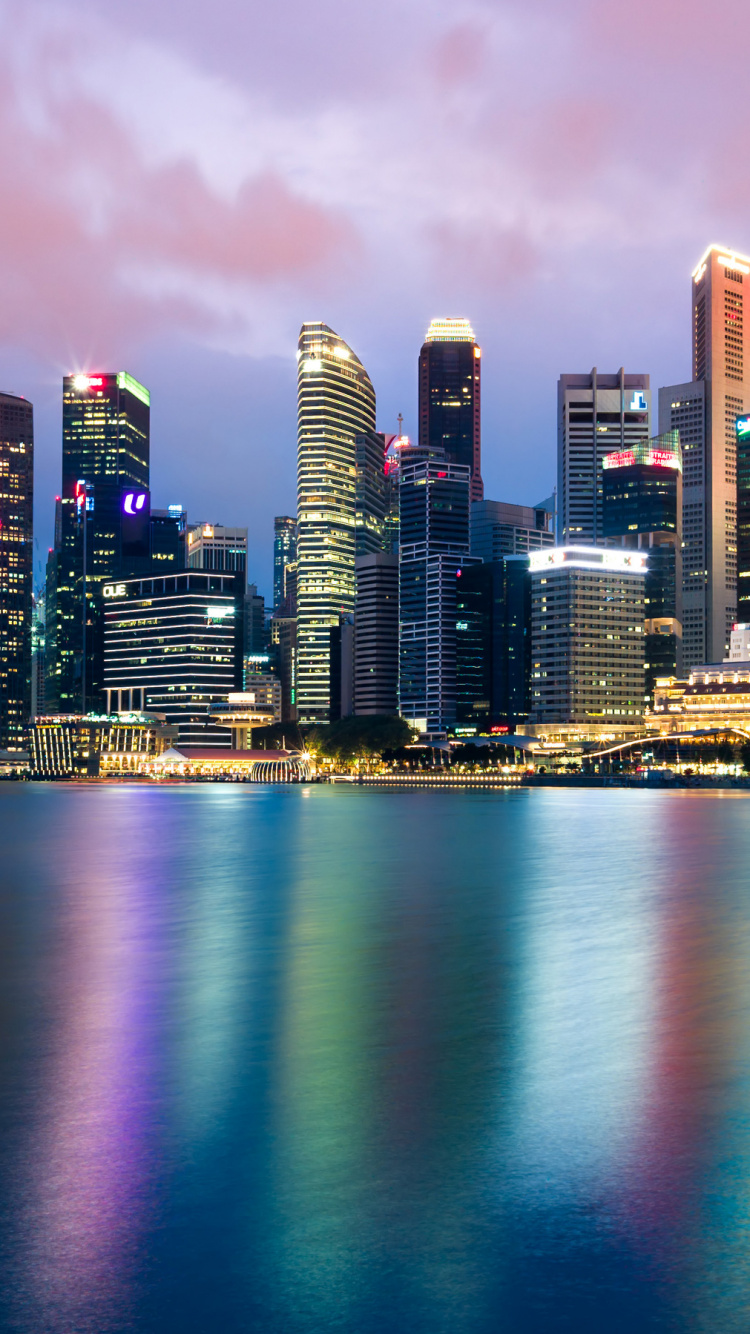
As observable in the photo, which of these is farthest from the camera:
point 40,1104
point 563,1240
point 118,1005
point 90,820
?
point 90,820

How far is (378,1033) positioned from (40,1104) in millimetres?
7040

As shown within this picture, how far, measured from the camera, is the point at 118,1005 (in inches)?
1061

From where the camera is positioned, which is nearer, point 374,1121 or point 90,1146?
point 90,1146

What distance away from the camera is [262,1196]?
14578mm

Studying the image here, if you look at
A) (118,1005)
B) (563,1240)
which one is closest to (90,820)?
(118,1005)

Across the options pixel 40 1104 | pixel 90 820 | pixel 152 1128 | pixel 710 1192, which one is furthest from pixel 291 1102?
pixel 90 820

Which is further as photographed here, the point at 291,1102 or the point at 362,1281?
the point at 291,1102

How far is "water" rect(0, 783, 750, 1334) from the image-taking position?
39.5 ft

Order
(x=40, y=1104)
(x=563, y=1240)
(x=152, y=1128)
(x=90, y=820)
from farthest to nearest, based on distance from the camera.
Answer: (x=90, y=820), (x=40, y=1104), (x=152, y=1128), (x=563, y=1240)

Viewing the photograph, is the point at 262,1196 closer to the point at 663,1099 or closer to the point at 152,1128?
the point at 152,1128

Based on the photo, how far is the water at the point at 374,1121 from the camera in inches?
474

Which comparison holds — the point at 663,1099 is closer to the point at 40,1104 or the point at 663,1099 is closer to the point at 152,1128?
the point at 152,1128

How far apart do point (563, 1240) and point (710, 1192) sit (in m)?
2.32

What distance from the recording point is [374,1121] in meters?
17.6
